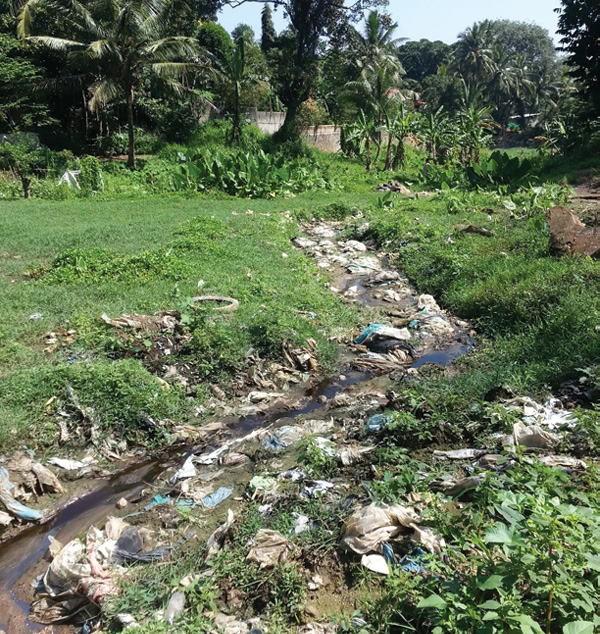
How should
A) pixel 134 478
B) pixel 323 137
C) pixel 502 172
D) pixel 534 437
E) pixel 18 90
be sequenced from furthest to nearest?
1. pixel 323 137
2. pixel 18 90
3. pixel 502 172
4. pixel 134 478
5. pixel 534 437

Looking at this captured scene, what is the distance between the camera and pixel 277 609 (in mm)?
2430

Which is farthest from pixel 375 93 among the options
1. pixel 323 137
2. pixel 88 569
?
pixel 88 569

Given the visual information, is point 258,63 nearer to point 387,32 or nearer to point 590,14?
point 387,32

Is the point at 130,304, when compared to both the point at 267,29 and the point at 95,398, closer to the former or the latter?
the point at 95,398

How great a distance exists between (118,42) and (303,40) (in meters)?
9.29

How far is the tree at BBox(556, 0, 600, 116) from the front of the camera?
15375 mm

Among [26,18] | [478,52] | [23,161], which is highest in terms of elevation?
[478,52]

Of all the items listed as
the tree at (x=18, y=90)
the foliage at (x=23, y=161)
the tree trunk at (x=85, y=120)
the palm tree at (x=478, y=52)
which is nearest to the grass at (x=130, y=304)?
the foliage at (x=23, y=161)

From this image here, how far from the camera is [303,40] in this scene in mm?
21500

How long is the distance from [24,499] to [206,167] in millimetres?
13381

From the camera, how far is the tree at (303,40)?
2089 centimetres

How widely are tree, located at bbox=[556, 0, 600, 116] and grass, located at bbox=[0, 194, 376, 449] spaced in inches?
480

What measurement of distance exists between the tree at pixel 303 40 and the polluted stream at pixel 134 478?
17.1 meters

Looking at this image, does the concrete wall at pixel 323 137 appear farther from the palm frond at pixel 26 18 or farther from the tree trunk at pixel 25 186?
the tree trunk at pixel 25 186
